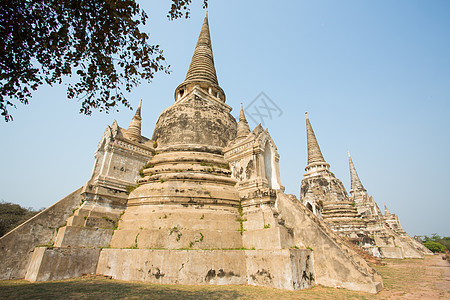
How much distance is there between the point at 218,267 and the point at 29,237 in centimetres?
737

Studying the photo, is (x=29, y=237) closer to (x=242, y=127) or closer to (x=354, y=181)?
(x=242, y=127)

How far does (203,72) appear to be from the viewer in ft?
58.5

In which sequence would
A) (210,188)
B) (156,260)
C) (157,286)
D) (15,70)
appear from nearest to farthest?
(15,70) → (157,286) → (156,260) → (210,188)

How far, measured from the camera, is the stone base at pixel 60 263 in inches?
304

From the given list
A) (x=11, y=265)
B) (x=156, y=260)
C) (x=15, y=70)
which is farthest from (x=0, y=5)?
(x=11, y=265)

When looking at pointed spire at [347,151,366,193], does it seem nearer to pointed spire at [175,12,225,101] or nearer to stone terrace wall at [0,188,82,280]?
pointed spire at [175,12,225,101]

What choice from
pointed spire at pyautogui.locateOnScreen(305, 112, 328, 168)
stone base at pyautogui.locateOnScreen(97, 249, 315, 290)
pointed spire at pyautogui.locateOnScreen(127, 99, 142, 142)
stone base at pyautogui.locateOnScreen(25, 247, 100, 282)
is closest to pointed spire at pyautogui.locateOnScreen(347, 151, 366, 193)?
pointed spire at pyautogui.locateOnScreen(305, 112, 328, 168)

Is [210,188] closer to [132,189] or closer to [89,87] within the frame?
[132,189]

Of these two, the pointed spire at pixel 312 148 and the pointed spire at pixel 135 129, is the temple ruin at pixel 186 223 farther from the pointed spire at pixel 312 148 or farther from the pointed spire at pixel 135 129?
the pointed spire at pixel 312 148

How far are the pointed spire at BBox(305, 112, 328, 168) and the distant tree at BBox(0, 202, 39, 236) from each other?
92.7 feet

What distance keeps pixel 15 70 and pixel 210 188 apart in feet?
25.3

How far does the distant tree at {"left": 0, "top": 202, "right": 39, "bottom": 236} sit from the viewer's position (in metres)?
18.4

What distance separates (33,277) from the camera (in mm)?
7730

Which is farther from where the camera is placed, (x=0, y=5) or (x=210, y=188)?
(x=210, y=188)
